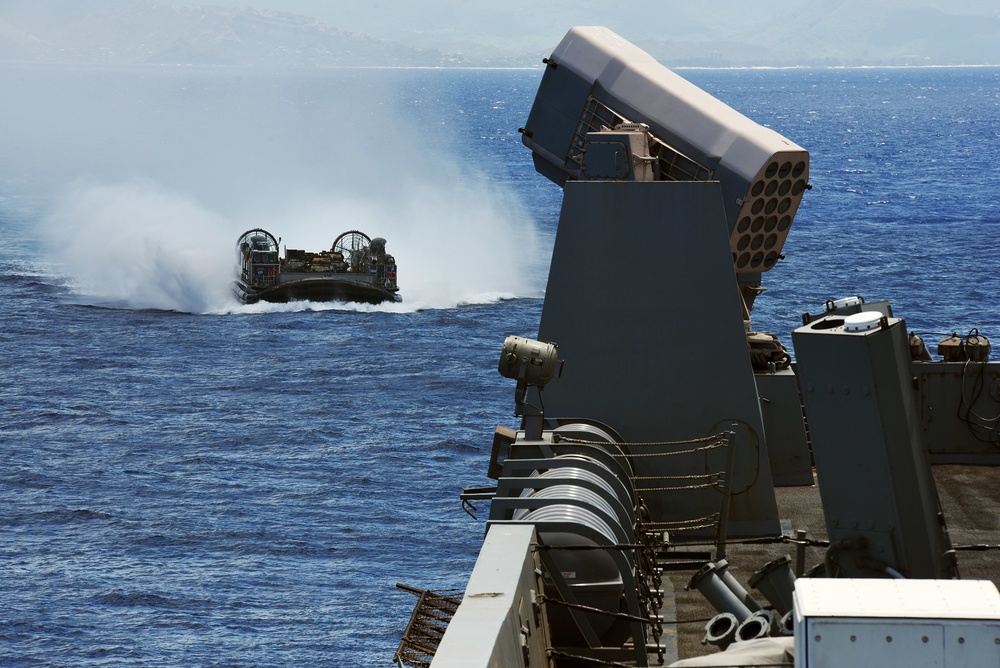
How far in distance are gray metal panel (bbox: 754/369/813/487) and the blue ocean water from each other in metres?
13.5

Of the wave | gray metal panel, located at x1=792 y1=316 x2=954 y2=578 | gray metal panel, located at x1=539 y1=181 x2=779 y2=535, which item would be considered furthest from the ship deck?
the wave

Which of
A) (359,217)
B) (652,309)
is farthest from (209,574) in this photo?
(359,217)

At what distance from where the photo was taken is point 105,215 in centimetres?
8762

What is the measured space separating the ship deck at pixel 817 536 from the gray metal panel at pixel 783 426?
192 mm

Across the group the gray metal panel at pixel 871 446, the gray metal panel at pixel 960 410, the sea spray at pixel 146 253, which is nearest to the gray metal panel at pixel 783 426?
the gray metal panel at pixel 960 410

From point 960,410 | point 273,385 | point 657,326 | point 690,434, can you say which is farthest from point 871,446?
point 273,385

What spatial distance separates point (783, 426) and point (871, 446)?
27.0 ft

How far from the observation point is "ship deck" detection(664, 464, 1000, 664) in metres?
10.9

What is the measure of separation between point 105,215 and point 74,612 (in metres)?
61.4

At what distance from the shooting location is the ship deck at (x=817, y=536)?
35.8 ft

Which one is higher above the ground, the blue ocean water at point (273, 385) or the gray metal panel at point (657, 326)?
the blue ocean water at point (273, 385)

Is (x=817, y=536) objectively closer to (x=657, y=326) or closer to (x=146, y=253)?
(x=657, y=326)

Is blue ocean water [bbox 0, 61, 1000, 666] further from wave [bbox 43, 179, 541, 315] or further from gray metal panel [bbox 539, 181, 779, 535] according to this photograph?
gray metal panel [bbox 539, 181, 779, 535]

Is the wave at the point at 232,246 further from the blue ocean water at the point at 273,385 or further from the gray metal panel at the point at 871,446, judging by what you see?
the gray metal panel at the point at 871,446
